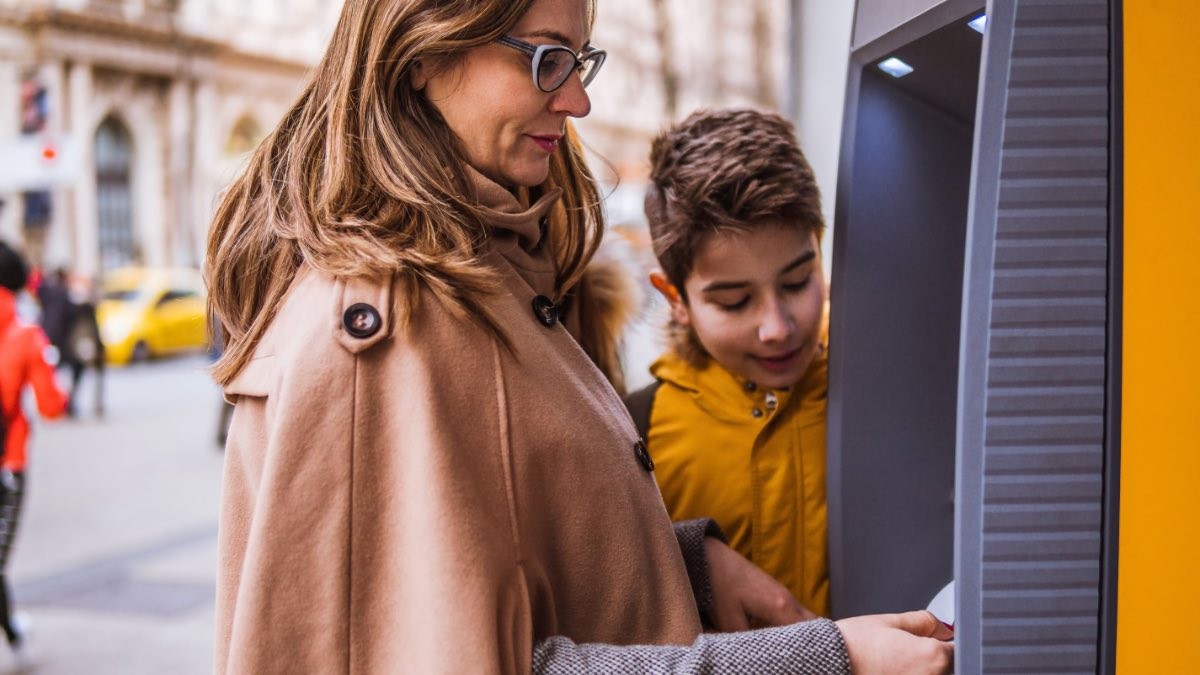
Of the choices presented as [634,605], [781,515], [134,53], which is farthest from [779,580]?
[134,53]

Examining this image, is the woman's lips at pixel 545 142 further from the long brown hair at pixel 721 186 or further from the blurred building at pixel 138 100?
the blurred building at pixel 138 100

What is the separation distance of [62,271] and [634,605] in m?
12.5

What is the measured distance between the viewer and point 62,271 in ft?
40.0

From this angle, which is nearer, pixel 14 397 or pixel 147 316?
pixel 14 397

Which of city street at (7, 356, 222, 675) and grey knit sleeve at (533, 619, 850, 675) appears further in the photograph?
city street at (7, 356, 222, 675)

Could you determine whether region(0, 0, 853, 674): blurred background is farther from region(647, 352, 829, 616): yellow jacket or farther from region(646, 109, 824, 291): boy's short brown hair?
region(647, 352, 829, 616): yellow jacket

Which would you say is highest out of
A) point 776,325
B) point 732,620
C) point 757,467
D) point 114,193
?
point 114,193

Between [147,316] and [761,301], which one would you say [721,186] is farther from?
[147,316]

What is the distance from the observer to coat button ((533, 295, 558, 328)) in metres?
1.22

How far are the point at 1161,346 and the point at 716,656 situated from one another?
0.50 m

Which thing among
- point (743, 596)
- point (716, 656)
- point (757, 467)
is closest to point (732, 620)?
point (743, 596)

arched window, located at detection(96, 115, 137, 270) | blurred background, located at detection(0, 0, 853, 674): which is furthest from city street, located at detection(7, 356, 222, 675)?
arched window, located at detection(96, 115, 137, 270)

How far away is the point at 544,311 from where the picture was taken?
4.04 ft

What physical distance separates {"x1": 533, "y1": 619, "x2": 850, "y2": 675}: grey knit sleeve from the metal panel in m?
0.16
